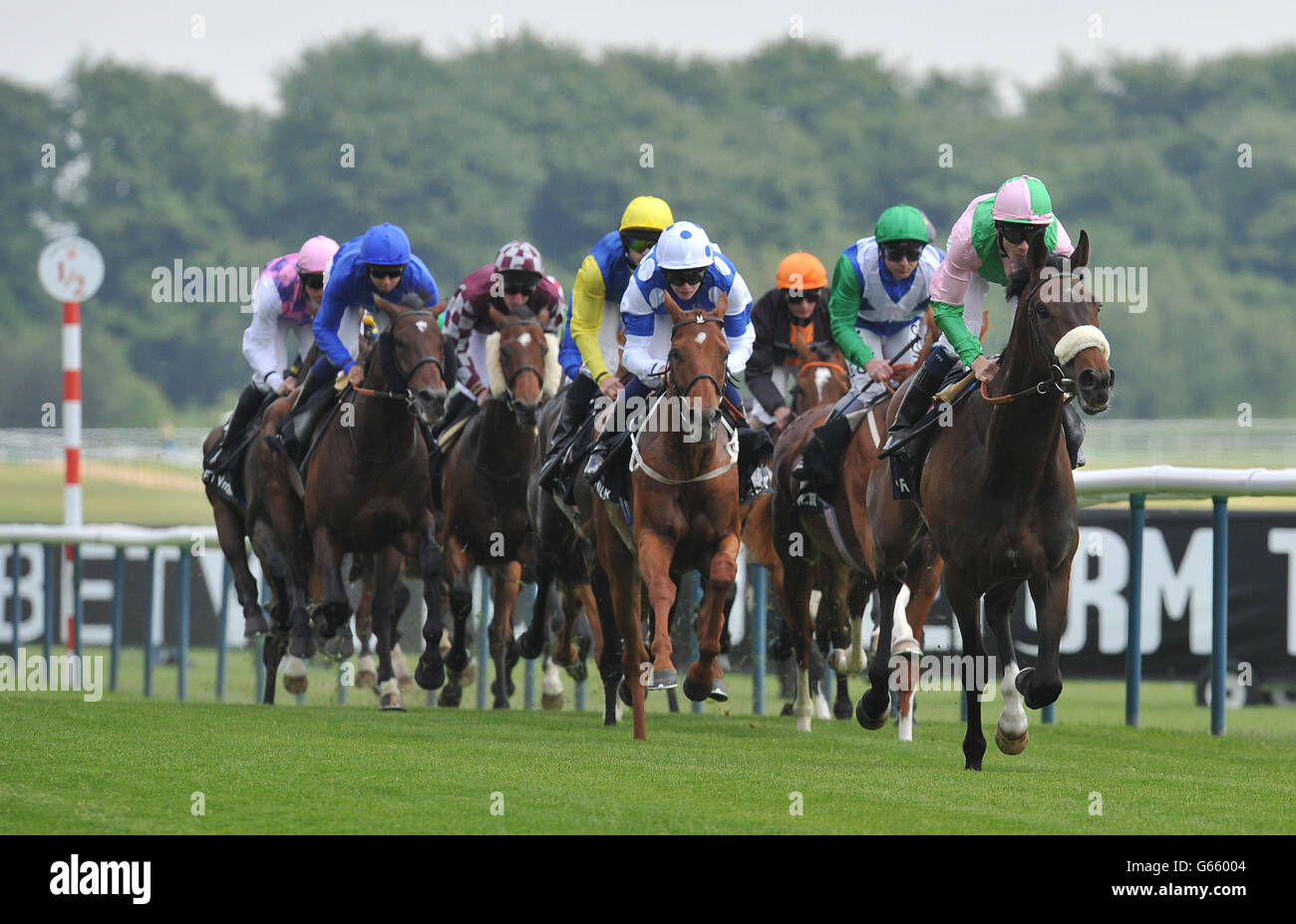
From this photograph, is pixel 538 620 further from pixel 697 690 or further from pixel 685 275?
pixel 685 275

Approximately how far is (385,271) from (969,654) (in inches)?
171

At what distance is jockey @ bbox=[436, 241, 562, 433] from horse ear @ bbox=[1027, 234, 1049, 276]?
4357 mm

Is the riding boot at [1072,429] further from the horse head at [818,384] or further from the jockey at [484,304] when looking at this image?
the jockey at [484,304]

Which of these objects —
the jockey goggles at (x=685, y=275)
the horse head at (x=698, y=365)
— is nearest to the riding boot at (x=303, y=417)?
the jockey goggles at (x=685, y=275)

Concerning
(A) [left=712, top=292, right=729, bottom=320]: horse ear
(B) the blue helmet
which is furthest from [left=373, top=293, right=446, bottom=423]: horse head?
(A) [left=712, top=292, right=729, bottom=320]: horse ear

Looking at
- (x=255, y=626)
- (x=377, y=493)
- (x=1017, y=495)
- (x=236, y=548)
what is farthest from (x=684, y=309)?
(x=236, y=548)

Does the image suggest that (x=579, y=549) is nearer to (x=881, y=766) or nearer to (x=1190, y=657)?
(x=881, y=766)

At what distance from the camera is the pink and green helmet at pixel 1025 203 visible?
25.9ft

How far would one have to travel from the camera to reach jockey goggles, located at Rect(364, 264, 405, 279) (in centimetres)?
1108

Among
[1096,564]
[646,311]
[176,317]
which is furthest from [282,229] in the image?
[646,311]

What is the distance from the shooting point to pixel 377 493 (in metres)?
11.0

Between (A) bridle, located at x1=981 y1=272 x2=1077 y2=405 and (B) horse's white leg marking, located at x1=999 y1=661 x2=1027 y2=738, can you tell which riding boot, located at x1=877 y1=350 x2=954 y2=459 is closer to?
(A) bridle, located at x1=981 y1=272 x2=1077 y2=405

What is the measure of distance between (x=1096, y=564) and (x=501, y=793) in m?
8.21

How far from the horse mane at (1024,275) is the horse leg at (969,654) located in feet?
3.33
